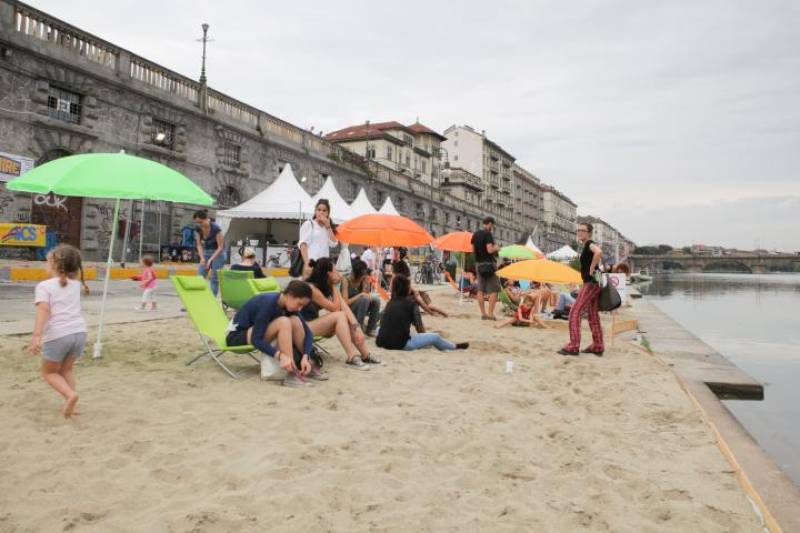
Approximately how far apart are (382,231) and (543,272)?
114 inches

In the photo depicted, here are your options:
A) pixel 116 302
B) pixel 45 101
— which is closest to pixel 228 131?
pixel 45 101

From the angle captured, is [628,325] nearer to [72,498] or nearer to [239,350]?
[239,350]

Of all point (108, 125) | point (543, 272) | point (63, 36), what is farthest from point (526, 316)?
point (63, 36)

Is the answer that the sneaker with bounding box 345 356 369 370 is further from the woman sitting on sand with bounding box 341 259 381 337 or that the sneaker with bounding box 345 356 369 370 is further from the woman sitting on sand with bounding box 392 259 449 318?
the woman sitting on sand with bounding box 392 259 449 318

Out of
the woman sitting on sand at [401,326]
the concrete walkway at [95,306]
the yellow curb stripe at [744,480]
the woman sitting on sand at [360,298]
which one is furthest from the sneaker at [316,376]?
the concrete walkway at [95,306]

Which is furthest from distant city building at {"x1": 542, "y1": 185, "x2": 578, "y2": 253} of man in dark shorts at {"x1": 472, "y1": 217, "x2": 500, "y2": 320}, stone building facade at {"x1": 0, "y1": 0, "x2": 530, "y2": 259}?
man in dark shorts at {"x1": 472, "y1": 217, "x2": 500, "y2": 320}

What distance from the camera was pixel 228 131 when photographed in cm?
2238

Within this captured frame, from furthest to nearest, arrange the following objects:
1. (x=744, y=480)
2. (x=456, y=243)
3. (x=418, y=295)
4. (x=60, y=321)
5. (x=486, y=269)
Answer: (x=456, y=243) → (x=418, y=295) → (x=486, y=269) → (x=60, y=321) → (x=744, y=480)

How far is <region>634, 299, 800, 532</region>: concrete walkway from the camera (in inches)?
105

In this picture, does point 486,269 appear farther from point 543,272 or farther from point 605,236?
point 605,236

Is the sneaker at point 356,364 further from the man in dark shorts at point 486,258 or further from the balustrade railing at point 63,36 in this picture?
the balustrade railing at point 63,36

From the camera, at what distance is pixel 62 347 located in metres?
3.36

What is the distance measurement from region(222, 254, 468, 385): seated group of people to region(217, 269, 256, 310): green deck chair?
4.70ft

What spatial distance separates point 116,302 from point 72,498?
27.8 ft
